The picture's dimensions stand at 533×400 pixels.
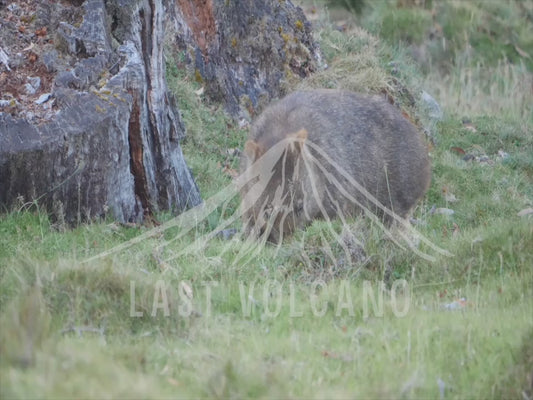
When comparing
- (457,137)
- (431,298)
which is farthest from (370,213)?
(457,137)

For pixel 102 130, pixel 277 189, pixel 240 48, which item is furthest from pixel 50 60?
pixel 240 48

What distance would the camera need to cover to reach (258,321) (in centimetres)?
449

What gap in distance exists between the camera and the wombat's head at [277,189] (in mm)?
6102

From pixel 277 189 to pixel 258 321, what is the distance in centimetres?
175

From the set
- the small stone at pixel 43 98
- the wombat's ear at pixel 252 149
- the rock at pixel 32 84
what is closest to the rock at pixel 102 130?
the small stone at pixel 43 98

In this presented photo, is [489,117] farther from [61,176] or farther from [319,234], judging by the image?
[61,176]

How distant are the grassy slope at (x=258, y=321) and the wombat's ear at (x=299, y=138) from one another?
0.73 metres

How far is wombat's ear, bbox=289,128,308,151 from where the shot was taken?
6.16m

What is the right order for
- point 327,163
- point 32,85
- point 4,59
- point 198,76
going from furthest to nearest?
point 198,76 → point 327,163 → point 4,59 → point 32,85

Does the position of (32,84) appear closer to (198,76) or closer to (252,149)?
(252,149)

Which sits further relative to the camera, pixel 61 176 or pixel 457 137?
pixel 457 137

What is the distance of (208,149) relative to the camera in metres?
8.23

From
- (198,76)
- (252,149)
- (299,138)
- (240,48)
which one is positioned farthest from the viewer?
(240,48)

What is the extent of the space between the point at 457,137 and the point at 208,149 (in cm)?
288
